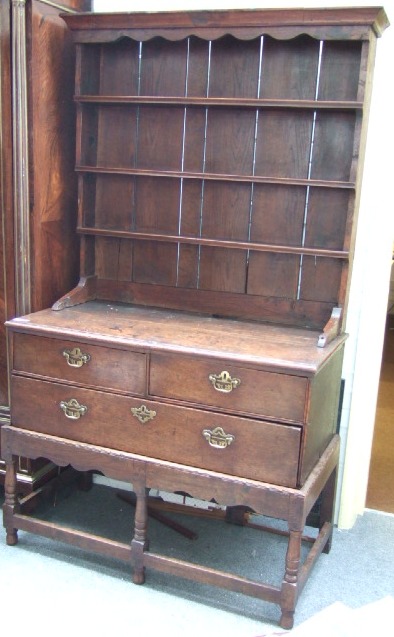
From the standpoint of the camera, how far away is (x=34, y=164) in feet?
7.59

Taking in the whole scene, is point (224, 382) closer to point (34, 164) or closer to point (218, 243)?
point (218, 243)

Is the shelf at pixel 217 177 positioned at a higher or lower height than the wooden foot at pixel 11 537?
higher

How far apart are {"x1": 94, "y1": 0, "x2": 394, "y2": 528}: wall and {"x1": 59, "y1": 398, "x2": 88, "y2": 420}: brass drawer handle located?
3.32 ft

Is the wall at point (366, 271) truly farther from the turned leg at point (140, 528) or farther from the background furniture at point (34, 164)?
the turned leg at point (140, 528)

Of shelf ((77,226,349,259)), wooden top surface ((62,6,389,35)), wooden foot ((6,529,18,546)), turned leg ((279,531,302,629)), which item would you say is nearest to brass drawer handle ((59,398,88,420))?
wooden foot ((6,529,18,546))

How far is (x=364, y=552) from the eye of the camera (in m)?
2.45

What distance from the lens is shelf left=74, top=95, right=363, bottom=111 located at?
2092 mm

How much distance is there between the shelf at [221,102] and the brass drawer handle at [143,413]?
1.04 meters

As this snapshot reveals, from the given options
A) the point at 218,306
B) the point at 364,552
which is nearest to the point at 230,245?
the point at 218,306

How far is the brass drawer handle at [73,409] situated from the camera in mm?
2151

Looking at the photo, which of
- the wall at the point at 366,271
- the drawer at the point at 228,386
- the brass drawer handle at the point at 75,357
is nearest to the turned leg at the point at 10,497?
the brass drawer handle at the point at 75,357

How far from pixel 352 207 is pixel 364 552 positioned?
1278 mm

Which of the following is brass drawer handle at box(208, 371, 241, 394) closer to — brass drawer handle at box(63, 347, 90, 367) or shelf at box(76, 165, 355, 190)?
brass drawer handle at box(63, 347, 90, 367)

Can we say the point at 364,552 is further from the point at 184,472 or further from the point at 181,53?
the point at 181,53
